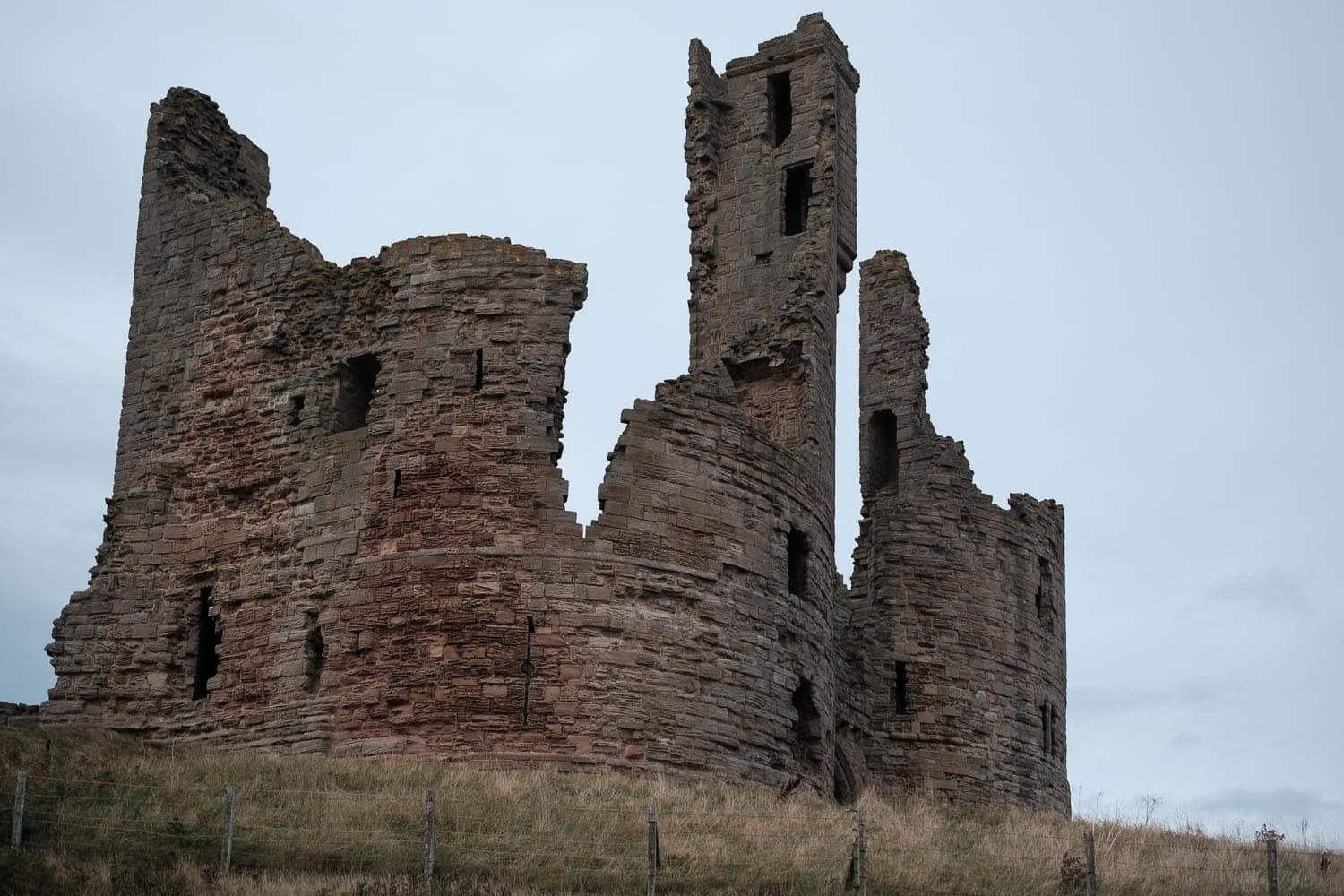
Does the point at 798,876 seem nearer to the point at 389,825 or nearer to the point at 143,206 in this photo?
the point at 389,825

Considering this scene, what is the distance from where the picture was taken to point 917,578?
3222 cm

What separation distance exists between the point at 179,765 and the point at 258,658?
2.99 meters

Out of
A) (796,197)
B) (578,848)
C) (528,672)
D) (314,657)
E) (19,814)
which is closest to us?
(19,814)

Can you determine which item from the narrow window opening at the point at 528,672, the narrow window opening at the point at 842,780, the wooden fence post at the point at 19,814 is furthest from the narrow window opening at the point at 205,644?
the narrow window opening at the point at 842,780

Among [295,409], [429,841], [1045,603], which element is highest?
[295,409]

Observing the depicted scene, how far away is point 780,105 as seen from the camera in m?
32.0

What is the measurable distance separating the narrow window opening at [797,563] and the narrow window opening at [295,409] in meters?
5.94

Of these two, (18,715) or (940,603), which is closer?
(18,715)

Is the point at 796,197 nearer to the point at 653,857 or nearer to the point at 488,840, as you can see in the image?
the point at 488,840

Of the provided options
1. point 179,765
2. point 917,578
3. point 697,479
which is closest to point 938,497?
point 917,578

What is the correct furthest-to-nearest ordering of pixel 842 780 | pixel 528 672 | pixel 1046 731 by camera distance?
1. pixel 1046 731
2. pixel 842 780
3. pixel 528 672

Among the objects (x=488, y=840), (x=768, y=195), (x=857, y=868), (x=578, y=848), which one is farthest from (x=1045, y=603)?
(x=488, y=840)

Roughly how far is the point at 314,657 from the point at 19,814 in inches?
230

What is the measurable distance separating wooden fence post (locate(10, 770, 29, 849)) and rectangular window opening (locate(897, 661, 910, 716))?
14348mm
